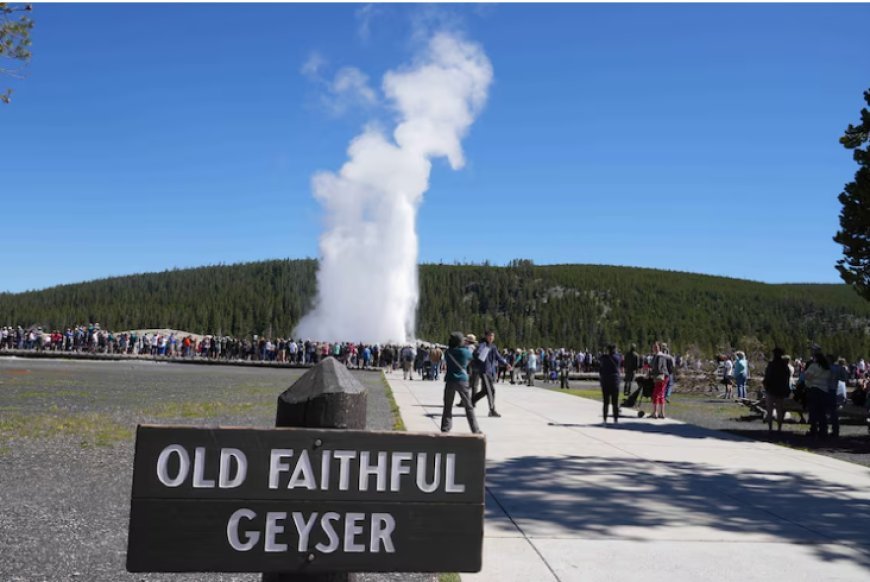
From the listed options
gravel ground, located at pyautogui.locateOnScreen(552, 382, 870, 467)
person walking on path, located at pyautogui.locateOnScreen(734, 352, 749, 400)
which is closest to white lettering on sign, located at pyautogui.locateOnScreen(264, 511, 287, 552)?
gravel ground, located at pyautogui.locateOnScreen(552, 382, 870, 467)

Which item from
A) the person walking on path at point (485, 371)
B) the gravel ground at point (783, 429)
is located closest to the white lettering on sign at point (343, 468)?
the gravel ground at point (783, 429)

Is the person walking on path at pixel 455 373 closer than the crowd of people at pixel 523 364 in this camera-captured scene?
Yes

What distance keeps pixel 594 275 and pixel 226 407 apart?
159m

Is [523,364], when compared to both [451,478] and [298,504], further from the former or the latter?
[298,504]

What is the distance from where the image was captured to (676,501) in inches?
259

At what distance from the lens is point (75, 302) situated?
13862 cm

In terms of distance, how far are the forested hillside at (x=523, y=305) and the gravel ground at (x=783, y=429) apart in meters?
91.4

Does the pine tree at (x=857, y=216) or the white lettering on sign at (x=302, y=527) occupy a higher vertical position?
the pine tree at (x=857, y=216)

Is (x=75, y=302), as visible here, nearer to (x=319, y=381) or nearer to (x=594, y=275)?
(x=594, y=275)

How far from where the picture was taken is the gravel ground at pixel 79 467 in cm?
440

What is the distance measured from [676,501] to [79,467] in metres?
5.86

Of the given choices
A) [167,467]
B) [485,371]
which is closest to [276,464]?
[167,467]

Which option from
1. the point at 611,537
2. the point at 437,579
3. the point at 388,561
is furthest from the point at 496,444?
the point at 388,561

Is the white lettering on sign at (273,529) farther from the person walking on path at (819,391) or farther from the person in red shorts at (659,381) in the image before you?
the person in red shorts at (659,381)
